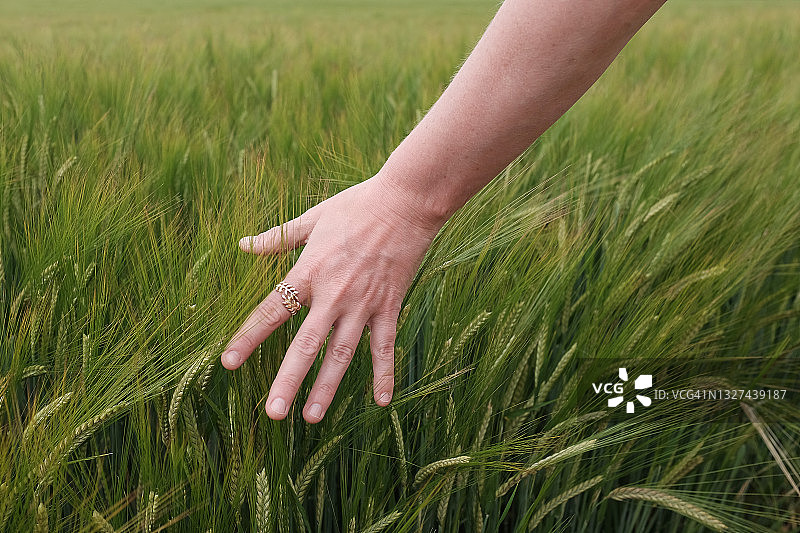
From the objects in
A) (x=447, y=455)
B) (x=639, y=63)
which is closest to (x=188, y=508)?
(x=447, y=455)

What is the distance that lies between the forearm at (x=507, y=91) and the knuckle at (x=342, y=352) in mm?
141

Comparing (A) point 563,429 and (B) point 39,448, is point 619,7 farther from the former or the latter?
(B) point 39,448

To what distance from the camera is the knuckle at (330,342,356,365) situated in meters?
0.58

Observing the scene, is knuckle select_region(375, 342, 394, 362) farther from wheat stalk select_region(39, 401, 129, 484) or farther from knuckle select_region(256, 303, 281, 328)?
wheat stalk select_region(39, 401, 129, 484)

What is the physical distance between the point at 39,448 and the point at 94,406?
0.05 metres

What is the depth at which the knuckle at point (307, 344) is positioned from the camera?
1.83ft

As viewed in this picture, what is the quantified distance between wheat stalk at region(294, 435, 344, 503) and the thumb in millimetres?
167

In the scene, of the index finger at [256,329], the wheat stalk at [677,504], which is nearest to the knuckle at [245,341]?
the index finger at [256,329]

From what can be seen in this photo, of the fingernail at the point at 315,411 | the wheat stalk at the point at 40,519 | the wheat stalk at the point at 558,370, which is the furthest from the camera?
the wheat stalk at the point at 558,370

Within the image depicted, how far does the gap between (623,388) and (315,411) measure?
33 cm

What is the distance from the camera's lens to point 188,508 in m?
0.53

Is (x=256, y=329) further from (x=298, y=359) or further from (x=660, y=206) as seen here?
(x=660, y=206)

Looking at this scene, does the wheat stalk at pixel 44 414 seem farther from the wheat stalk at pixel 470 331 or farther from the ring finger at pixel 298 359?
the wheat stalk at pixel 470 331

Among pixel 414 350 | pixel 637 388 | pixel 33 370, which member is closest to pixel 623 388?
pixel 637 388
